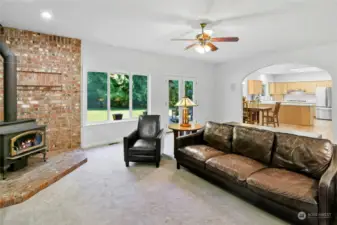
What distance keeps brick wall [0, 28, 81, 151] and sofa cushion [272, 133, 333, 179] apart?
172 inches

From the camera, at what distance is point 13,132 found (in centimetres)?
315

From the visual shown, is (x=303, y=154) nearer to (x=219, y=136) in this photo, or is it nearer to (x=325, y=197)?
(x=325, y=197)

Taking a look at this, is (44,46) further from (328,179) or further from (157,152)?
(328,179)

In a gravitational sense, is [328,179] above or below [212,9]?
below

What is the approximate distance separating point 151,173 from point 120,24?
9.29ft

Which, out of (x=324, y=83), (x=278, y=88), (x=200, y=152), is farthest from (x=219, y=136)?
(x=278, y=88)

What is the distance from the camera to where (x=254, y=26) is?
154 inches

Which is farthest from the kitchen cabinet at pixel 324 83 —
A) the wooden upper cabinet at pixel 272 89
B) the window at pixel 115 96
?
the window at pixel 115 96

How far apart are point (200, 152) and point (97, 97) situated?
3.45 m

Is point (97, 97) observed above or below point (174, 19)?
below

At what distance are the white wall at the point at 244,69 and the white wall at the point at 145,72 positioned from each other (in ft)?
1.40

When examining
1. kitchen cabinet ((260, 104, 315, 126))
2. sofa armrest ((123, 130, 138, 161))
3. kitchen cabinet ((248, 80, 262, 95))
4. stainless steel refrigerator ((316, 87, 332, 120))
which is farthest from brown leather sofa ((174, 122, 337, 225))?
stainless steel refrigerator ((316, 87, 332, 120))

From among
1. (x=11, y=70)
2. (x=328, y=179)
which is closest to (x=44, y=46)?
(x=11, y=70)

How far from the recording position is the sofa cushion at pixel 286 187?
6.25 feet
